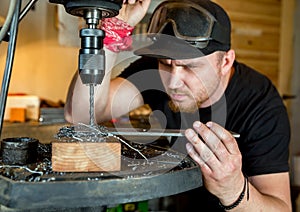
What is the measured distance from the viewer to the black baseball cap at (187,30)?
46.6 inches

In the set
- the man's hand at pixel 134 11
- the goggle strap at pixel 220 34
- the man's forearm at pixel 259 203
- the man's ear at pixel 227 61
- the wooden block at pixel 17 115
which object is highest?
the man's hand at pixel 134 11

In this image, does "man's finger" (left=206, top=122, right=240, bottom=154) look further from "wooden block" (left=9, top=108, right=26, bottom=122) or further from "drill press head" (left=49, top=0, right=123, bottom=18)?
"wooden block" (left=9, top=108, right=26, bottom=122)

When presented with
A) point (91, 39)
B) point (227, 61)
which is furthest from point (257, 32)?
point (91, 39)

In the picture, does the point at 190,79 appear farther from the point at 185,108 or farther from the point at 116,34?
the point at 116,34

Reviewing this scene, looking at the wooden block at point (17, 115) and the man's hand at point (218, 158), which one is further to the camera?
the wooden block at point (17, 115)

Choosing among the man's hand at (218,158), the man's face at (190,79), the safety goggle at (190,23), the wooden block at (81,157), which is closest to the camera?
the wooden block at (81,157)

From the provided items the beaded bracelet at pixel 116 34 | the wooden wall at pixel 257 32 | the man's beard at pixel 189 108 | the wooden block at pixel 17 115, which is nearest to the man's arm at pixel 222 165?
the beaded bracelet at pixel 116 34

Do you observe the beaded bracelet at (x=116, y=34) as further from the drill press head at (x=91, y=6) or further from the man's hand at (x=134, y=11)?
the drill press head at (x=91, y=6)

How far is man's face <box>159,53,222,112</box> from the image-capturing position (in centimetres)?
131

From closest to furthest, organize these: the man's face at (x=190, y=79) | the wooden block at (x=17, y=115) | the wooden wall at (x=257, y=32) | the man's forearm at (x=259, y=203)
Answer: the man's forearm at (x=259, y=203), the man's face at (x=190, y=79), the wooden block at (x=17, y=115), the wooden wall at (x=257, y=32)

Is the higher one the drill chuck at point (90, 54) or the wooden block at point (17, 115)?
the drill chuck at point (90, 54)

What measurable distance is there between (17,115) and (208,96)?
1.04 metres

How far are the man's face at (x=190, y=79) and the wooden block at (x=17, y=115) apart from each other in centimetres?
91

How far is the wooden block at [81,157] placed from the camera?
0.64 meters
